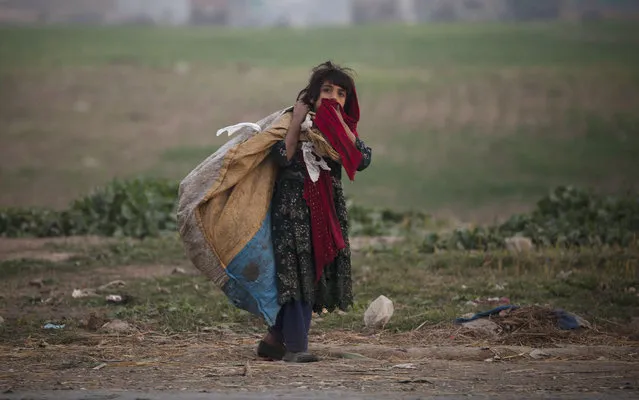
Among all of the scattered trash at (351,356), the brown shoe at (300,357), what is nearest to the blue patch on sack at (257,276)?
the brown shoe at (300,357)

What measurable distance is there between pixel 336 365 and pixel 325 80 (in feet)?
4.96

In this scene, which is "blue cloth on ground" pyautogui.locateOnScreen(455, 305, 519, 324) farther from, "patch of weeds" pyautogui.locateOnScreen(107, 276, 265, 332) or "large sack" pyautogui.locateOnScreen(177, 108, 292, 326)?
"large sack" pyautogui.locateOnScreen(177, 108, 292, 326)

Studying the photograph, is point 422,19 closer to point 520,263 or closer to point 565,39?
point 565,39

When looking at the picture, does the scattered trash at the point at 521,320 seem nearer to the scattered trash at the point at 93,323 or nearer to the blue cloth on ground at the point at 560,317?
the blue cloth on ground at the point at 560,317

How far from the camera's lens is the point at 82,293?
888cm

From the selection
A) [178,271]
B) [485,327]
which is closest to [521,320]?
[485,327]

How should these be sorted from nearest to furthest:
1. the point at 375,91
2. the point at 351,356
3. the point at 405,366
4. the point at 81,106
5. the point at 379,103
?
1. the point at 405,366
2. the point at 351,356
3. the point at 379,103
4. the point at 81,106
5. the point at 375,91

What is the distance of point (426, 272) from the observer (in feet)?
32.1

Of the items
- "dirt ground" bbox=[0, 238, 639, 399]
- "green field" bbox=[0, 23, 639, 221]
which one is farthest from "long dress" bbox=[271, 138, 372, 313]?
"green field" bbox=[0, 23, 639, 221]

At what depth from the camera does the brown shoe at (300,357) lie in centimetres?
657

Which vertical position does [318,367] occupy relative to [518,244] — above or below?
below

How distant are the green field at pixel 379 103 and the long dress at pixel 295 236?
30.2ft

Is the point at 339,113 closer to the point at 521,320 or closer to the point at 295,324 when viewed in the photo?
the point at 295,324

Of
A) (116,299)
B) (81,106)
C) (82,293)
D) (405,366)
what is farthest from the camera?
(81,106)
